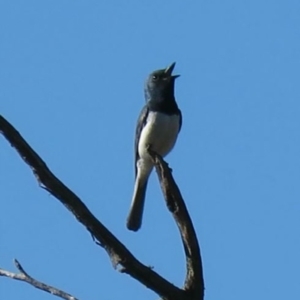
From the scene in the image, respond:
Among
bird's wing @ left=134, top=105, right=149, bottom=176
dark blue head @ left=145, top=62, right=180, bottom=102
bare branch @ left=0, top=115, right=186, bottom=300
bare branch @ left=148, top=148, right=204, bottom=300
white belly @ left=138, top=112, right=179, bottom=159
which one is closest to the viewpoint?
bare branch @ left=0, top=115, right=186, bottom=300

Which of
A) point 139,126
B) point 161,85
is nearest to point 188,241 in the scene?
point 139,126

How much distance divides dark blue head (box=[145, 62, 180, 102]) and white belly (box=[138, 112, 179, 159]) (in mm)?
352

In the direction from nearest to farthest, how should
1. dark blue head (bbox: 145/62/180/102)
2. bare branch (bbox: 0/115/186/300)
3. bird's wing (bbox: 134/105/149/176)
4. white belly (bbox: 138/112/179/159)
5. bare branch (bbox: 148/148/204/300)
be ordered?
1. bare branch (bbox: 0/115/186/300)
2. bare branch (bbox: 148/148/204/300)
3. white belly (bbox: 138/112/179/159)
4. bird's wing (bbox: 134/105/149/176)
5. dark blue head (bbox: 145/62/180/102)

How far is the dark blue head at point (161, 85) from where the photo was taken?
35.1ft

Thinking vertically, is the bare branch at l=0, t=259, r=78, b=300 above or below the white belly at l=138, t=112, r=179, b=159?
below

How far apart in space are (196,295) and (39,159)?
3.37 ft

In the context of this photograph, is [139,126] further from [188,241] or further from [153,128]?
[188,241]

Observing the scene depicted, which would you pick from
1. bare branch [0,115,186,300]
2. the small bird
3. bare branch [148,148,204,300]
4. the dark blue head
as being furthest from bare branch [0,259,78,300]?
the dark blue head

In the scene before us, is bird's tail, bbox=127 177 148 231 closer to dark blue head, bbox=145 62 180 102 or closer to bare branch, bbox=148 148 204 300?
dark blue head, bbox=145 62 180 102

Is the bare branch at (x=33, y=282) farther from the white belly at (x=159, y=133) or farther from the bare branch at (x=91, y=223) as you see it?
the white belly at (x=159, y=133)

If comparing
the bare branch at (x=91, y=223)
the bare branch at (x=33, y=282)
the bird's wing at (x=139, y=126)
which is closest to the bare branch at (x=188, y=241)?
the bare branch at (x=91, y=223)

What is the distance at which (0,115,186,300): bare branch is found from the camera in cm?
448

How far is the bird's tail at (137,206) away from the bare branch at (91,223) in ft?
17.1

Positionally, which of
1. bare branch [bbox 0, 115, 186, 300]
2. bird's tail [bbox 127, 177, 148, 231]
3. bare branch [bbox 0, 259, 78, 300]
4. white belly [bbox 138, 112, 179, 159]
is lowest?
bare branch [bbox 0, 259, 78, 300]
